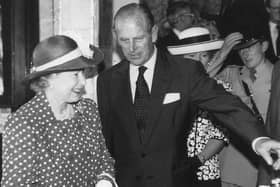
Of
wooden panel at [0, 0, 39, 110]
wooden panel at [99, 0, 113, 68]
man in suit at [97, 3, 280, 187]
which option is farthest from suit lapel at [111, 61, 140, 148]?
wooden panel at [0, 0, 39, 110]

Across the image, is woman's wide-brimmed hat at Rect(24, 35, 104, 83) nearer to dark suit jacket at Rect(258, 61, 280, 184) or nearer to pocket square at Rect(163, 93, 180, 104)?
pocket square at Rect(163, 93, 180, 104)

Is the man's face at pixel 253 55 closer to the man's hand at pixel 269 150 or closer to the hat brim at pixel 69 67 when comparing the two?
the man's hand at pixel 269 150

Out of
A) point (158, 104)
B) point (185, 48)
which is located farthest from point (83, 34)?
point (158, 104)

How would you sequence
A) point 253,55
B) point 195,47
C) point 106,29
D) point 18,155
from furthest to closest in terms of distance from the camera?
point 106,29 < point 253,55 < point 195,47 < point 18,155

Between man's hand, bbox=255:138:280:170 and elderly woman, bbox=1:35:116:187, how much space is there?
0.90 m

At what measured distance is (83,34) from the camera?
4.56 metres

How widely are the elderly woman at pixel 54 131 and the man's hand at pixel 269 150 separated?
0.90 meters

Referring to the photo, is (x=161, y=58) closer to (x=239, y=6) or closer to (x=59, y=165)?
(x=59, y=165)

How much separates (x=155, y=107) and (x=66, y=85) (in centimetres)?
69

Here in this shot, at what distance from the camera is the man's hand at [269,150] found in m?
3.16

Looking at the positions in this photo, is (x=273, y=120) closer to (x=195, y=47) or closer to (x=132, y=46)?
(x=132, y=46)

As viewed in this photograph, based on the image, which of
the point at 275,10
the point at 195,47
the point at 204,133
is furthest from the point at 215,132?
the point at 275,10

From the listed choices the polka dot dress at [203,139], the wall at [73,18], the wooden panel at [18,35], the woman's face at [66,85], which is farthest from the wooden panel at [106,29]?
the woman's face at [66,85]

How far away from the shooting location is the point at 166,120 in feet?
12.1
